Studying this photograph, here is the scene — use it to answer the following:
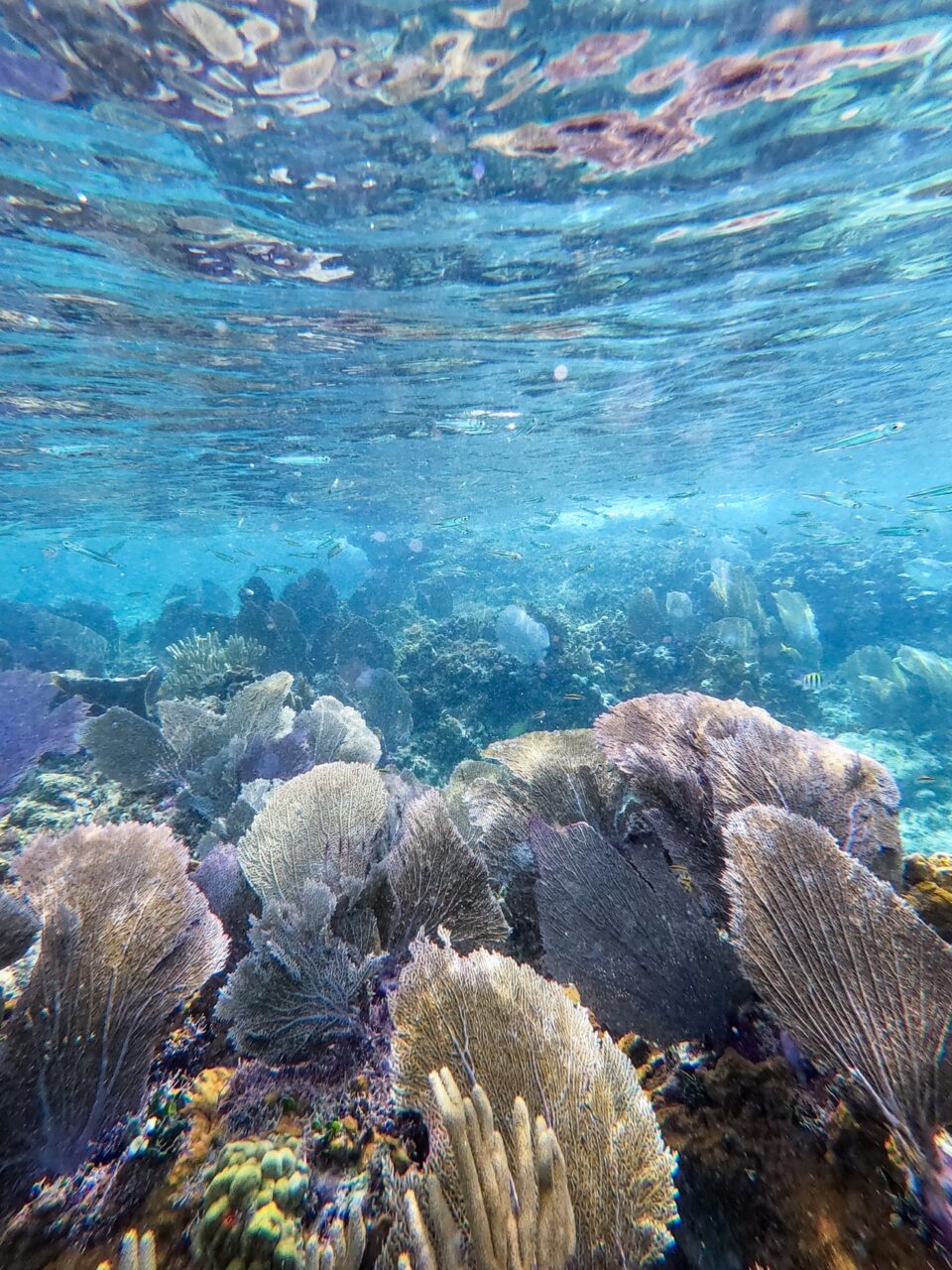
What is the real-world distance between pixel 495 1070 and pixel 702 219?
35.2 ft

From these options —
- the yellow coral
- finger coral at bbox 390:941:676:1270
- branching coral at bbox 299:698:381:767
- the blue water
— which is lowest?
branching coral at bbox 299:698:381:767

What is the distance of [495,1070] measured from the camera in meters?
1.94

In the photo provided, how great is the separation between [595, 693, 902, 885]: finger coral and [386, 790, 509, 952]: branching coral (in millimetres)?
1121

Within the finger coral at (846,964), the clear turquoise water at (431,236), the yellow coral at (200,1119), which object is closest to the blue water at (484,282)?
the clear turquoise water at (431,236)

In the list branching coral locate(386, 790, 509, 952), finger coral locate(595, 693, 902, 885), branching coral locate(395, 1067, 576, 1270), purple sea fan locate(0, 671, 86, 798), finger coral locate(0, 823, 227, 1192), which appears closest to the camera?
branching coral locate(395, 1067, 576, 1270)

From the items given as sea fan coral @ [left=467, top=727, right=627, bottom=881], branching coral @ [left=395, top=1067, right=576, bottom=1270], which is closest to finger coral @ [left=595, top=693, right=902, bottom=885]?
sea fan coral @ [left=467, top=727, right=627, bottom=881]

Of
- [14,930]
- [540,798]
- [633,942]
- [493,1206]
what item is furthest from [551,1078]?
[14,930]

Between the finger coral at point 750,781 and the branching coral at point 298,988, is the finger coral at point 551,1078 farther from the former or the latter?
the finger coral at point 750,781

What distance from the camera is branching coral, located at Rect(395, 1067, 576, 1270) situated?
137 centimetres

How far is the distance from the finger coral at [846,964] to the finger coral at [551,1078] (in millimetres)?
656

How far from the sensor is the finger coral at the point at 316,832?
3.35 m

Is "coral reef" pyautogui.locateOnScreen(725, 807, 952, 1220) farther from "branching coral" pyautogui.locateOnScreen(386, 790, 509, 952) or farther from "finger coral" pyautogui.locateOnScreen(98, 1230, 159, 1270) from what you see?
"finger coral" pyautogui.locateOnScreen(98, 1230, 159, 1270)

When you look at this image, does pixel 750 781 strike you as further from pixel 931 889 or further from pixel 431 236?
pixel 431 236

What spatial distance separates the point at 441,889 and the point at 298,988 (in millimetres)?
867
